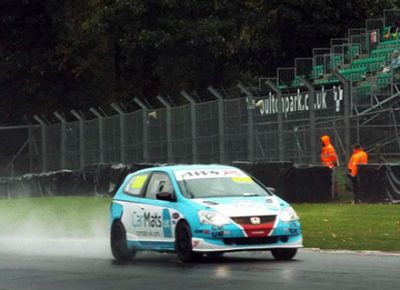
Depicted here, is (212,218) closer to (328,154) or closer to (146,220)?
(146,220)

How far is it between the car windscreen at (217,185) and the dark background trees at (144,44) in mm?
35416

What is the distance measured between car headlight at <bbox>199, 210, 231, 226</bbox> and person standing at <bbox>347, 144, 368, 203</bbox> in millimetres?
11485

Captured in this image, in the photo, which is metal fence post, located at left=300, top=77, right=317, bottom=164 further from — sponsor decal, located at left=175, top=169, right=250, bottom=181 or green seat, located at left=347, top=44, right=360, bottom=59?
green seat, located at left=347, top=44, right=360, bottom=59

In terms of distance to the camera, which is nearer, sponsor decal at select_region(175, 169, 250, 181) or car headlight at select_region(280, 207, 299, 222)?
car headlight at select_region(280, 207, 299, 222)

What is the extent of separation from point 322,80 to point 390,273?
2973 cm

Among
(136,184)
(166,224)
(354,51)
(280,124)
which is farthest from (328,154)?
(354,51)

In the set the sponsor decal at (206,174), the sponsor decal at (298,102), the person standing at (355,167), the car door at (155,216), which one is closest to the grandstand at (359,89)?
the sponsor decal at (298,102)

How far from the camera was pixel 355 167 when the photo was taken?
2691 cm

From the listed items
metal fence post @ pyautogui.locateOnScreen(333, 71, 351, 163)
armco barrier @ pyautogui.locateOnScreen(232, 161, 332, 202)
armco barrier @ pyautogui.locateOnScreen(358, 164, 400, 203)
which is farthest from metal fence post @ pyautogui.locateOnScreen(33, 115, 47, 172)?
armco barrier @ pyautogui.locateOnScreen(358, 164, 400, 203)

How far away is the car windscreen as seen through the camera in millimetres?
16625

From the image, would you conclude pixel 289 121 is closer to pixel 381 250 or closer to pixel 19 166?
pixel 381 250

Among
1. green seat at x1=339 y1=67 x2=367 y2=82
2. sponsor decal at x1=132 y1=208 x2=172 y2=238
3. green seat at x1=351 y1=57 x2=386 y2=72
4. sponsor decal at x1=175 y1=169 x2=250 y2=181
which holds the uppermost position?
green seat at x1=351 y1=57 x2=386 y2=72

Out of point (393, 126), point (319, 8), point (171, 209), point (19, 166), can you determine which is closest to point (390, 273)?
point (171, 209)

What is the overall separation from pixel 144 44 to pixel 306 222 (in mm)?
30986
